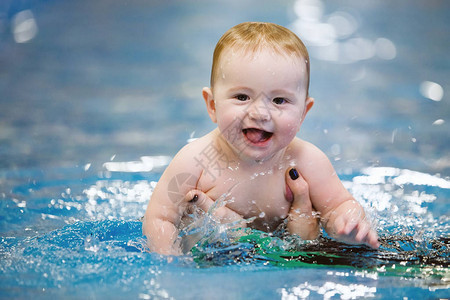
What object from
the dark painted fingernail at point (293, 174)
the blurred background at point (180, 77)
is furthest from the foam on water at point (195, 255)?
the blurred background at point (180, 77)

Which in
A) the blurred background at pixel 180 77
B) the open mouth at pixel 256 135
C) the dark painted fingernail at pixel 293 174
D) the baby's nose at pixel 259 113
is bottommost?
the dark painted fingernail at pixel 293 174

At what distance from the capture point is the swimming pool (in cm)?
102

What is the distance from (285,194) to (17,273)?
1.84ft

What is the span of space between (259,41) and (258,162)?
0.26 m

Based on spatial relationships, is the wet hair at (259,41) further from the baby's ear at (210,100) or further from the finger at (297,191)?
the finger at (297,191)

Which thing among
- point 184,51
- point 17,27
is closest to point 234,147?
point 184,51

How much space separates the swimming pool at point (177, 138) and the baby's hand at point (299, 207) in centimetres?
7

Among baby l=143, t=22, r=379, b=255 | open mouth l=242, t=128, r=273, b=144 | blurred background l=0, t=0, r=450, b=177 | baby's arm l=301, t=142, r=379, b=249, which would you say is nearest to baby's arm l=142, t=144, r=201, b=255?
baby l=143, t=22, r=379, b=255

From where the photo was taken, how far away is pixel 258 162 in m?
1.25

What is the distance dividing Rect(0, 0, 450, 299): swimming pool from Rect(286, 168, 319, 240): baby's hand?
69 millimetres

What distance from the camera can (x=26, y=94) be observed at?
8.77 feet

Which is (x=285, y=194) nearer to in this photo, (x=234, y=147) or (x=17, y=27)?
(x=234, y=147)

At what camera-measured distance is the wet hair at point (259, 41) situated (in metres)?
1.14

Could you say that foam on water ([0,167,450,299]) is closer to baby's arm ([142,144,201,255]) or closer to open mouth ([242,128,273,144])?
baby's arm ([142,144,201,255])
